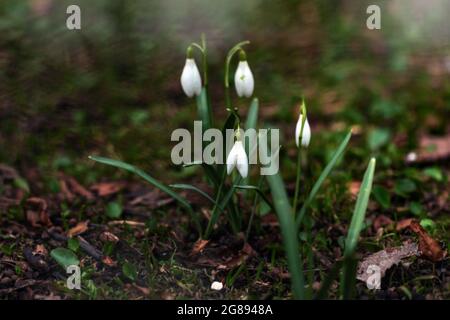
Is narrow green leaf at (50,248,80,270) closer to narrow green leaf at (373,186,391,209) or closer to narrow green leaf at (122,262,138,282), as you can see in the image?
narrow green leaf at (122,262,138,282)

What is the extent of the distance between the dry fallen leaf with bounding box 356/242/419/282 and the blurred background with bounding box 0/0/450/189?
854mm

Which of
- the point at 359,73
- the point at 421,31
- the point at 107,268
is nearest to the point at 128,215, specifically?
the point at 107,268

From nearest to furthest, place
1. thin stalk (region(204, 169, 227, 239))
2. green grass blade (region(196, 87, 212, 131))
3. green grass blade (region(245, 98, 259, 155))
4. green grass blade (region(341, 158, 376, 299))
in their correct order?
1. green grass blade (region(341, 158, 376, 299))
2. thin stalk (region(204, 169, 227, 239))
3. green grass blade (region(196, 87, 212, 131))
4. green grass blade (region(245, 98, 259, 155))

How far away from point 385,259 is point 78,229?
4.17ft

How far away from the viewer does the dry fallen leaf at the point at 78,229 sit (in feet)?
→ 9.59

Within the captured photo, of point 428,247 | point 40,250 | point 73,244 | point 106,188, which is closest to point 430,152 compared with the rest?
point 428,247

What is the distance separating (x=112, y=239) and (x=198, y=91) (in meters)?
0.70

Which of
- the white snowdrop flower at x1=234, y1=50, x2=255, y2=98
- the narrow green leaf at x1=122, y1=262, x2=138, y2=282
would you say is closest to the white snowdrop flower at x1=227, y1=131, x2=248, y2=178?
the white snowdrop flower at x1=234, y1=50, x2=255, y2=98

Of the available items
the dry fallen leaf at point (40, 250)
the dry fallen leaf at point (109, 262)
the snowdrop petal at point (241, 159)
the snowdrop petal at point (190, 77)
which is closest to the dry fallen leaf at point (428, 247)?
the snowdrop petal at point (241, 159)

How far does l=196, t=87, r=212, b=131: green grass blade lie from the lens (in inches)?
110

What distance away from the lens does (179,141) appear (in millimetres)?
3914

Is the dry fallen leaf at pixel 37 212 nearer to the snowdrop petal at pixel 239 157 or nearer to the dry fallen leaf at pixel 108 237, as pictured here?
the dry fallen leaf at pixel 108 237

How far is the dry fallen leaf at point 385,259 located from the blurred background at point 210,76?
0.85m

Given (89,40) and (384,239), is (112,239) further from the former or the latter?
(89,40)
